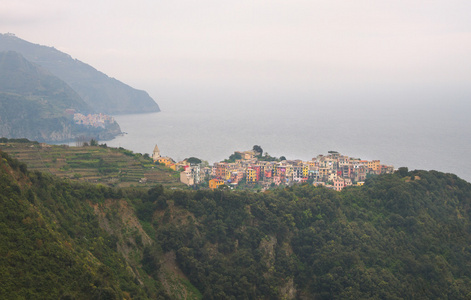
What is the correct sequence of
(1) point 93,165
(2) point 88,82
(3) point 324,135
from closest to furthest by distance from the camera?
(1) point 93,165 < (3) point 324,135 < (2) point 88,82

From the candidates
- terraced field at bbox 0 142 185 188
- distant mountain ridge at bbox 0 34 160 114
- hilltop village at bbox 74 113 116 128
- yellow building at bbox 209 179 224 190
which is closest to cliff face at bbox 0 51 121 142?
hilltop village at bbox 74 113 116 128

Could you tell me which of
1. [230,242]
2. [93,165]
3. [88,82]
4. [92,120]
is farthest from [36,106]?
[230,242]

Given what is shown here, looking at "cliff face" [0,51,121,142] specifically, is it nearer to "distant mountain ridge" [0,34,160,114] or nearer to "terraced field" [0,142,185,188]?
"distant mountain ridge" [0,34,160,114]

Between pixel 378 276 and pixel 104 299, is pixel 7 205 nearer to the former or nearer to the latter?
pixel 104 299

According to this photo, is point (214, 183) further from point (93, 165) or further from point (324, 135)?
point (324, 135)

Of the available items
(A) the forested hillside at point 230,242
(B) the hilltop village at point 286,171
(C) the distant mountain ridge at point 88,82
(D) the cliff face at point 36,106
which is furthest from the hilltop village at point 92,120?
(A) the forested hillside at point 230,242
